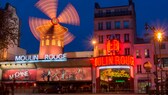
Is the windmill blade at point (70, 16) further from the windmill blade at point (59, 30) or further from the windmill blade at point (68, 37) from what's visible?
the windmill blade at point (68, 37)

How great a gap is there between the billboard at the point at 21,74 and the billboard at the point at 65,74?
4.88ft

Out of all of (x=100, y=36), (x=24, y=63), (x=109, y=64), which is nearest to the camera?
(x=109, y=64)

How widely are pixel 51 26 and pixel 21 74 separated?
10.6 meters

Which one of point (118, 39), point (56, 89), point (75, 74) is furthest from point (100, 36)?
point (56, 89)

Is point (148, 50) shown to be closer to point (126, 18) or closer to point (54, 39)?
point (126, 18)

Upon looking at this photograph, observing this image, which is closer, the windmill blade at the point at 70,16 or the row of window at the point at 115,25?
the row of window at the point at 115,25

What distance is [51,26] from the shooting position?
5894 cm

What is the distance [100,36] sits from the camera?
183 ft

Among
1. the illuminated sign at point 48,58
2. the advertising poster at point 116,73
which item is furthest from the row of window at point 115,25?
the illuminated sign at point 48,58

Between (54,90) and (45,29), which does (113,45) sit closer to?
(54,90)

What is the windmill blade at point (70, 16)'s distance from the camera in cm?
5797

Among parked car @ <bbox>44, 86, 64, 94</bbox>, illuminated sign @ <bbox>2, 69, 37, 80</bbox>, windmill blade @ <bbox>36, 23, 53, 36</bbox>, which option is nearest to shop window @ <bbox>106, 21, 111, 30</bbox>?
windmill blade @ <bbox>36, 23, 53, 36</bbox>

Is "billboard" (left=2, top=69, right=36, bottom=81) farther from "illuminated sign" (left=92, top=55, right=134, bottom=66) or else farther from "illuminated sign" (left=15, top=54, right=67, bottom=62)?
"illuminated sign" (left=92, top=55, right=134, bottom=66)

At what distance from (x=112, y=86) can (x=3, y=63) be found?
838 inches
